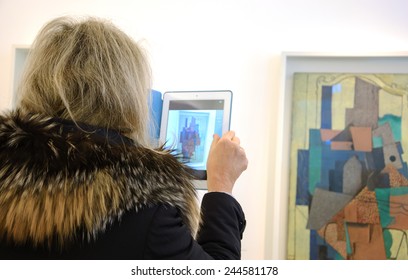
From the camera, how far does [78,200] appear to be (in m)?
0.55

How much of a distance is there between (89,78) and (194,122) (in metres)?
0.69

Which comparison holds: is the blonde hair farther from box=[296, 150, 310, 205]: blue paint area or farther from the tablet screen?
box=[296, 150, 310, 205]: blue paint area

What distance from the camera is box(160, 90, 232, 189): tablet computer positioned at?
131cm

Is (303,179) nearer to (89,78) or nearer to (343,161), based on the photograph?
(343,161)

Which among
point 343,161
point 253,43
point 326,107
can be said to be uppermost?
point 253,43

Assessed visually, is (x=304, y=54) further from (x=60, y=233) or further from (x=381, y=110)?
(x=60, y=233)

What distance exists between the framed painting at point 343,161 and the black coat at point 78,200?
102cm

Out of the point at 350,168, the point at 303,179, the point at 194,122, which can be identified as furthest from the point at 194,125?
the point at 350,168

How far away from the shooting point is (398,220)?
4.83ft

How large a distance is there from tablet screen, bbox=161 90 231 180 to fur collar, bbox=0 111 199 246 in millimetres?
720

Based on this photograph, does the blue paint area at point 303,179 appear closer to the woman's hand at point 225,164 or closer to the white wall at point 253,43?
the white wall at point 253,43

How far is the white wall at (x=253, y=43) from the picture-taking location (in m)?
1.58

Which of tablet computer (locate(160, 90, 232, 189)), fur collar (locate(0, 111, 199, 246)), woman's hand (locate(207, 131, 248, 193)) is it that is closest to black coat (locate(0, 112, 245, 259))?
fur collar (locate(0, 111, 199, 246))
